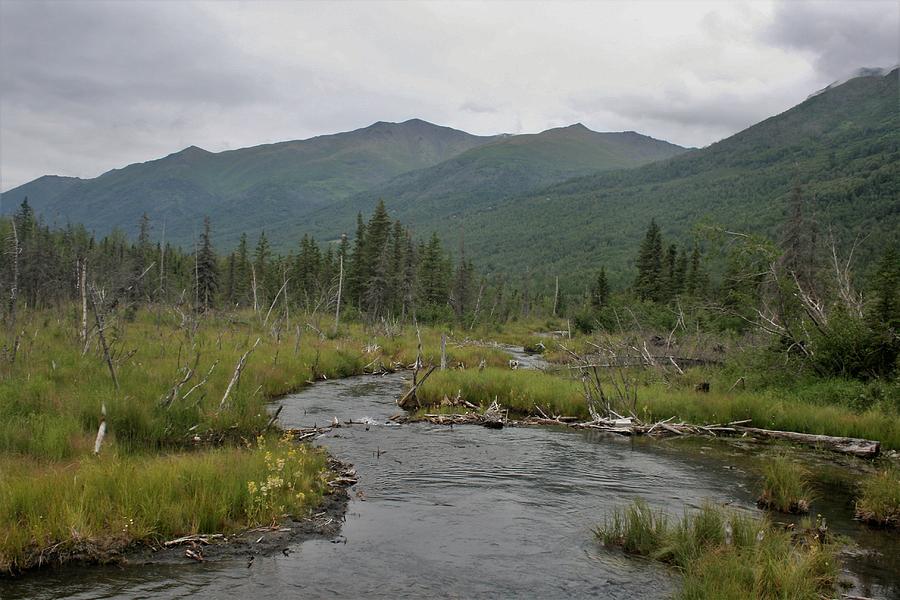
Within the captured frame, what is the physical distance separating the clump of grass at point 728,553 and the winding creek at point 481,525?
37 centimetres

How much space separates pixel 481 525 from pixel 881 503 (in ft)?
22.2

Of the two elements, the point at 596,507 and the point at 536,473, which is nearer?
the point at 596,507

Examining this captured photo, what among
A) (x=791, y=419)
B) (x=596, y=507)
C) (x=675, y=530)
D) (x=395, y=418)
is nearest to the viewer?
(x=675, y=530)

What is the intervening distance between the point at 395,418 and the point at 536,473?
5.70 m

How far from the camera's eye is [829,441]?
1505 centimetres

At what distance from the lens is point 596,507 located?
11.0m

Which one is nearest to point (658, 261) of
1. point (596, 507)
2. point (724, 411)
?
point (724, 411)

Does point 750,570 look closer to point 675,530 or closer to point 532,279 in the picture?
point 675,530

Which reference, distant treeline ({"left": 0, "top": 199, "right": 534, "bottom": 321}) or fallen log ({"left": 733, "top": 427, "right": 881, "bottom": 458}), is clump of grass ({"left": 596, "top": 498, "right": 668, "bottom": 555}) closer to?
fallen log ({"left": 733, "top": 427, "right": 881, "bottom": 458})

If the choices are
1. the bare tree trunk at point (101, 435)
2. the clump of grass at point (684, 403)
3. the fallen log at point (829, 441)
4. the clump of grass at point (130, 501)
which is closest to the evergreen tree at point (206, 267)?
the clump of grass at point (684, 403)

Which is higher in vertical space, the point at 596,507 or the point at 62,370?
the point at 62,370

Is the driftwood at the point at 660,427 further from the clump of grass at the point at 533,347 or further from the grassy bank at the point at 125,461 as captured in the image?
the clump of grass at the point at 533,347

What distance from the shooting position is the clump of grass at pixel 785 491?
35.8 feet

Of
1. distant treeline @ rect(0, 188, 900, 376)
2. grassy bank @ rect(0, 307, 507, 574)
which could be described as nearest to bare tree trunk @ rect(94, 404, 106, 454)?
grassy bank @ rect(0, 307, 507, 574)
